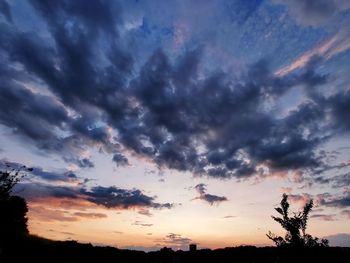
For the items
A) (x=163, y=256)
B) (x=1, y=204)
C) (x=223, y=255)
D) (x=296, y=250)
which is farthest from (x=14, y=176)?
(x=296, y=250)

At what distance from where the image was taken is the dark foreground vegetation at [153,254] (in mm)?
11487

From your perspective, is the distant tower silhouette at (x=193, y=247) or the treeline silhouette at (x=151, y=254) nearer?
the treeline silhouette at (x=151, y=254)

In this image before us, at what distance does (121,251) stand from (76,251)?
5.99 feet

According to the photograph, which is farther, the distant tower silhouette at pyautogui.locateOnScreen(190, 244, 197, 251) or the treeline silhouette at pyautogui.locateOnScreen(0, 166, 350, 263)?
the distant tower silhouette at pyautogui.locateOnScreen(190, 244, 197, 251)

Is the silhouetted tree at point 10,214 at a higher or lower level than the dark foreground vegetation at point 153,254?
higher

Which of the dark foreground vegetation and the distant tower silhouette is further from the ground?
the distant tower silhouette

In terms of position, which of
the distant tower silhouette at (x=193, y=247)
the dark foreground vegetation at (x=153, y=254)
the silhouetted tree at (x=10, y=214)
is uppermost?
the silhouetted tree at (x=10, y=214)

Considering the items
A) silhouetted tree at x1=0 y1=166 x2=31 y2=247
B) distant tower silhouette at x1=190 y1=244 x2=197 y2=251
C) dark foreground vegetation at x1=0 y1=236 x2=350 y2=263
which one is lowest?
dark foreground vegetation at x1=0 y1=236 x2=350 y2=263

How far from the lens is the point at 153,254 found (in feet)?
44.8

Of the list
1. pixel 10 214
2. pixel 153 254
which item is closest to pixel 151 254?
pixel 153 254

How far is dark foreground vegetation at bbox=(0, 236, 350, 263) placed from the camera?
452 inches

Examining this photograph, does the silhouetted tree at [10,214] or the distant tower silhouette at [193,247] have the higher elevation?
the silhouetted tree at [10,214]

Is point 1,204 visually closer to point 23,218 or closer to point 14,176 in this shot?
point 14,176

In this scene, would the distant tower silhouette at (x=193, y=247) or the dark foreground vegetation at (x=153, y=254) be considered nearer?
the dark foreground vegetation at (x=153, y=254)
